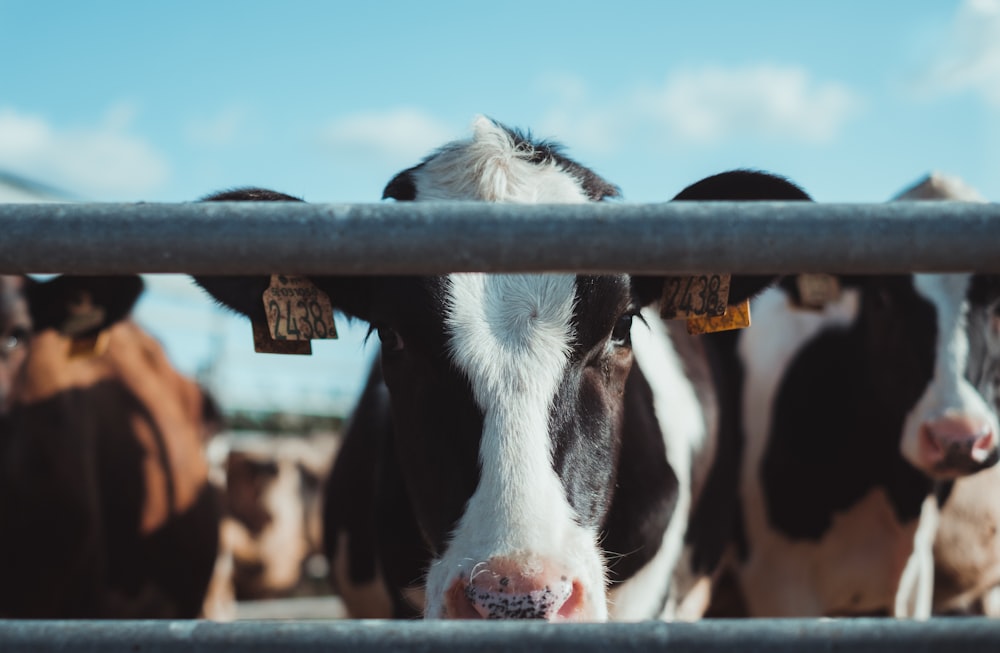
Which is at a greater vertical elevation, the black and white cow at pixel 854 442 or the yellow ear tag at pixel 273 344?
the yellow ear tag at pixel 273 344

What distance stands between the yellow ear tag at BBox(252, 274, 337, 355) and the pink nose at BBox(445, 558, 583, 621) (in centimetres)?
64

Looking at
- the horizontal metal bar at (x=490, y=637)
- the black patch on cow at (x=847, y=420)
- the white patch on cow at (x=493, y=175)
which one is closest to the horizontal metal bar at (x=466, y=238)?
the horizontal metal bar at (x=490, y=637)

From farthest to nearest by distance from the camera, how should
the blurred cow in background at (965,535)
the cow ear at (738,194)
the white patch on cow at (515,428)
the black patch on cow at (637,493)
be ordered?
the blurred cow in background at (965,535) → the black patch on cow at (637,493) → the cow ear at (738,194) → the white patch on cow at (515,428)

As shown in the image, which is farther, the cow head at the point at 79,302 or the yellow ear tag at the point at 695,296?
the cow head at the point at 79,302

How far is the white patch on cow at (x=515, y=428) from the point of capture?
178cm

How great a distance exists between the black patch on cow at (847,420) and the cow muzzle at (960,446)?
345mm

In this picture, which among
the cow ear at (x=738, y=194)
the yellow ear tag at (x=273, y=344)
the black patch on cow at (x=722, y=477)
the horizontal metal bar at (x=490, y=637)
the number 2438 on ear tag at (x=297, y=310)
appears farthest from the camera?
the black patch on cow at (x=722, y=477)

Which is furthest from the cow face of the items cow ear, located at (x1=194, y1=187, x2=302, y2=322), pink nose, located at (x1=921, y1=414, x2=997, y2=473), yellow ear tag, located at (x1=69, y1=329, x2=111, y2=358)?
yellow ear tag, located at (x1=69, y1=329, x2=111, y2=358)

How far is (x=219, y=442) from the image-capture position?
5559mm

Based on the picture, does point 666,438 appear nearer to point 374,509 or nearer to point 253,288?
point 374,509

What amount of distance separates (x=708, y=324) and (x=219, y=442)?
3899 millimetres

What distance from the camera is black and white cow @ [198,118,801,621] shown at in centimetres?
180

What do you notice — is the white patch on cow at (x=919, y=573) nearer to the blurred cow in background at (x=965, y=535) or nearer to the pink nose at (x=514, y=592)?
the blurred cow in background at (x=965, y=535)

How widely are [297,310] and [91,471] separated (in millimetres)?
2461
